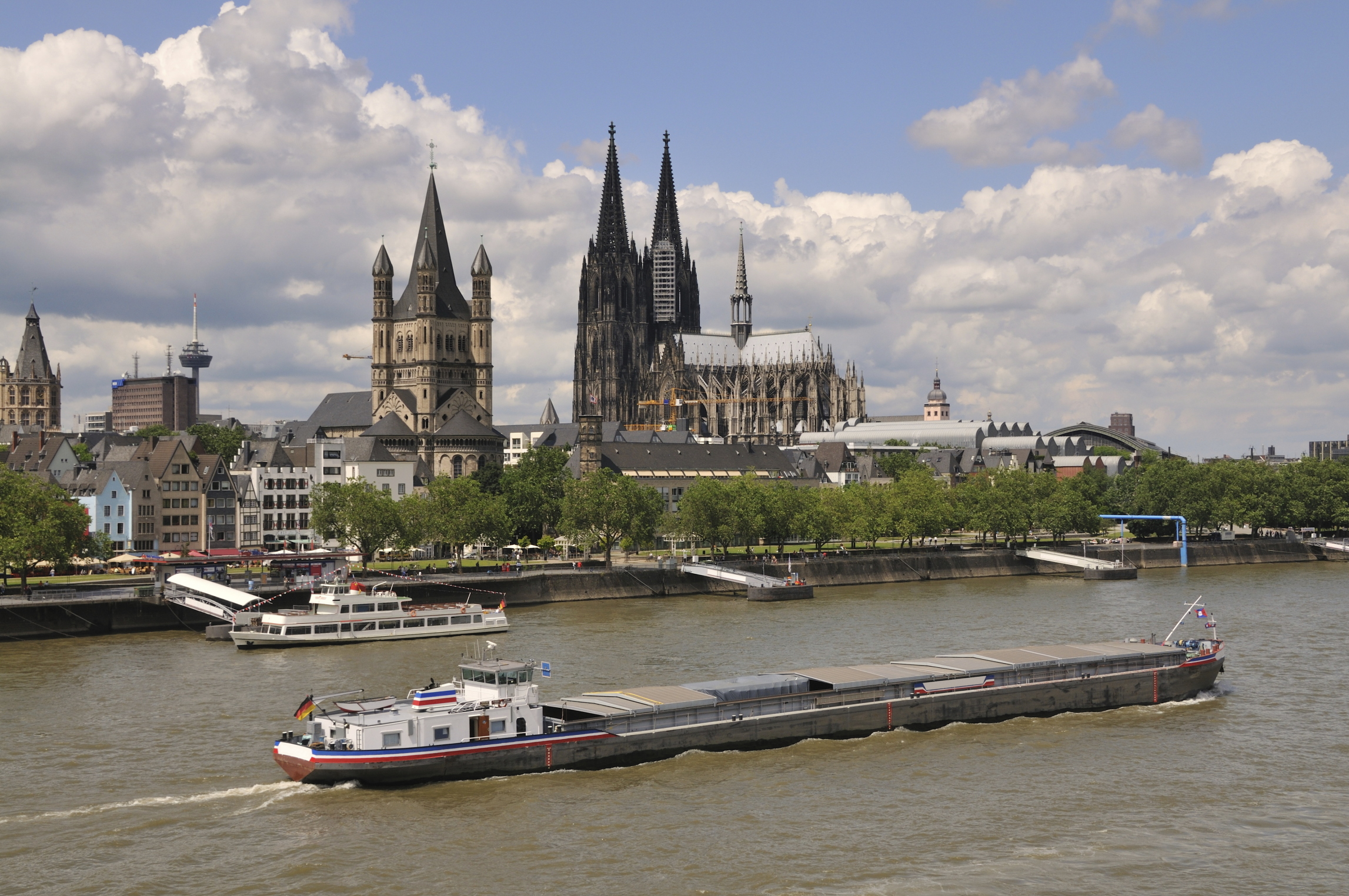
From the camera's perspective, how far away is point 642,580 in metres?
102

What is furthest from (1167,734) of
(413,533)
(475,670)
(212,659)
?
(413,533)

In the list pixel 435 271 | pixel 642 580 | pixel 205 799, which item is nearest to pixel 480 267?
pixel 435 271

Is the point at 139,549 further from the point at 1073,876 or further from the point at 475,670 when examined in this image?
the point at 1073,876

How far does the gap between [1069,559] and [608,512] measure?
4247 cm

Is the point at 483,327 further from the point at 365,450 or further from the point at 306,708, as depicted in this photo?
the point at 306,708

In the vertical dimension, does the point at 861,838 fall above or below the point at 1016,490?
below

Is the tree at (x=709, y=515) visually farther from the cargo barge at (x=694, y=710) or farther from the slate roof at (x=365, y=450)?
the cargo barge at (x=694, y=710)

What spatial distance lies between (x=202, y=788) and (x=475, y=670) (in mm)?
9134

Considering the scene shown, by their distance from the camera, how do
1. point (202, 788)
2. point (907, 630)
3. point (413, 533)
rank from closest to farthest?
point (202, 788)
point (907, 630)
point (413, 533)

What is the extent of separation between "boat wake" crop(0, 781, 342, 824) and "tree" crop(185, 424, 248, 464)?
463ft

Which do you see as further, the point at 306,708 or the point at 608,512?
the point at 608,512

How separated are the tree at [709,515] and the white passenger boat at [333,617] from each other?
40514 millimetres

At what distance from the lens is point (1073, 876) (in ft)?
109

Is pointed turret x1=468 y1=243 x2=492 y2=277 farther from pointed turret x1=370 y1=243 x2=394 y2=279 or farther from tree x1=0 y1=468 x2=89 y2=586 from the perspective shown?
tree x1=0 y1=468 x2=89 y2=586
